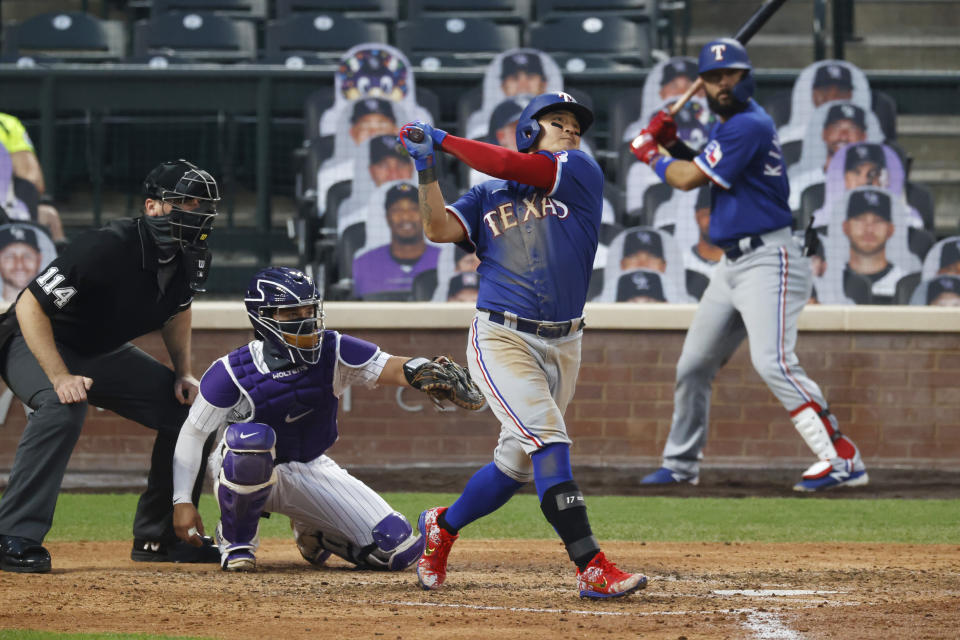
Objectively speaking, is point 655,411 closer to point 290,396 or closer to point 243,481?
point 290,396

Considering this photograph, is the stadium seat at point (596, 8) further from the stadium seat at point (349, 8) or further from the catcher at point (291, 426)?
the catcher at point (291, 426)

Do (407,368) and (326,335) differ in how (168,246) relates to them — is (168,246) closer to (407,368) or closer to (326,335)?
(326,335)

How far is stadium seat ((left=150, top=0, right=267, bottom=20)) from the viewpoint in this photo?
1252 centimetres

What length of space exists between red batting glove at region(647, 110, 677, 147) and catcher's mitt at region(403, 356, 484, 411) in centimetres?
266

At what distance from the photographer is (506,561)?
5.20 meters

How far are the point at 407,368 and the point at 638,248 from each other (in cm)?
474

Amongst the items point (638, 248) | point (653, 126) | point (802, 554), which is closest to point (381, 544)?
point (802, 554)

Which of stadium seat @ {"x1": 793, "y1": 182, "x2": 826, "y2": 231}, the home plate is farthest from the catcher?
stadium seat @ {"x1": 793, "y1": 182, "x2": 826, "y2": 231}

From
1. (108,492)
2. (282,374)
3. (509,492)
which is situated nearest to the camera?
(509,492)

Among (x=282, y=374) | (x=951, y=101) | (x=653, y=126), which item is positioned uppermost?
(x=951, y=101)

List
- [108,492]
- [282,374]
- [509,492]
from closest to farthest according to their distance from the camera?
[509,492] < [282,374] < [108,492]

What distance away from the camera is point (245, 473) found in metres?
4.59

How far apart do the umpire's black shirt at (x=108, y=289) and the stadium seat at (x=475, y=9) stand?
8028 mm

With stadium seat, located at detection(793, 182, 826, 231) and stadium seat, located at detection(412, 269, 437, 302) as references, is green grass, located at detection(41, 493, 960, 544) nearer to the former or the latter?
stadium seat, located at detection(412, 269, 437, 302)
